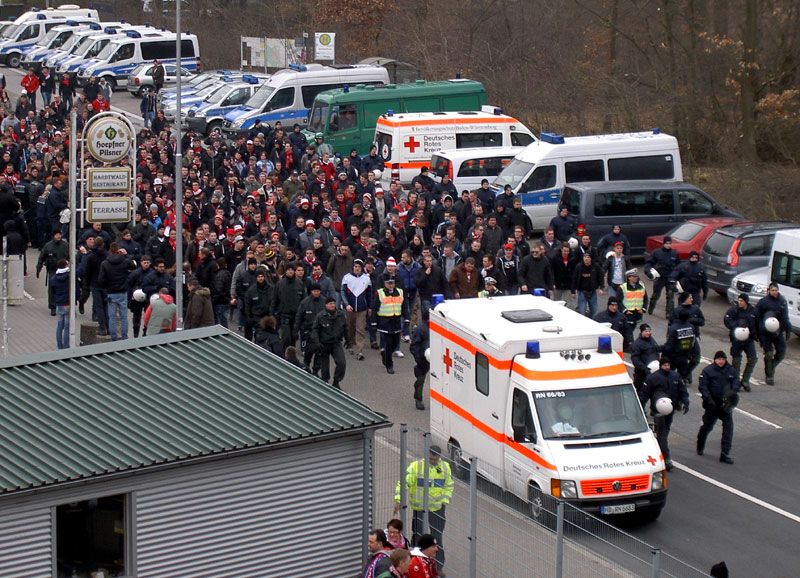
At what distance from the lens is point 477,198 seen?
1021 inches

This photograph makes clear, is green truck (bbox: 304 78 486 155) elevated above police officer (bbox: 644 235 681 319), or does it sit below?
above

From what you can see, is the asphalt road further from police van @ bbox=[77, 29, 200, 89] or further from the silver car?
police van @ bbox=[77, 29, 200, 89]

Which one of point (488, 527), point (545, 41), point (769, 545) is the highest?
point (545, 41)

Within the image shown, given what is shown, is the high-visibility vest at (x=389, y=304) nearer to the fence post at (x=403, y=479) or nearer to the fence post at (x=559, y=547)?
the fence post at (x=403, y=479)

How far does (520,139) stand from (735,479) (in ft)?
61.8

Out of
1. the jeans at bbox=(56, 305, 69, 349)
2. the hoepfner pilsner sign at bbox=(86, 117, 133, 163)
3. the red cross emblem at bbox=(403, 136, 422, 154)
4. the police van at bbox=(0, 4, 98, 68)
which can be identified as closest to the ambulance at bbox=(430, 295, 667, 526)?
the hoepfner pilsner sign at bbox=(86, 117, 133, 163)

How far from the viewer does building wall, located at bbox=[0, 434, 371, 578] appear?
33.4ft

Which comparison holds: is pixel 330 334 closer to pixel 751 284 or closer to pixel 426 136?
pixel 751 284

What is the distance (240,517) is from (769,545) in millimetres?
6311

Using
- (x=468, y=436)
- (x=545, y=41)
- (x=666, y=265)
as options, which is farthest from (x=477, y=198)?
(x=545, y=41)

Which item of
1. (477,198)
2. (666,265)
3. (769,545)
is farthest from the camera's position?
(477,198)

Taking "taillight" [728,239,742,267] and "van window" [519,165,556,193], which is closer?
"taillight" [728,239,742,267]

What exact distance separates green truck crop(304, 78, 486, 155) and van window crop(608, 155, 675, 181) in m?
8.29

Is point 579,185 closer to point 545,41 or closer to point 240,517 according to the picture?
point 240,517
